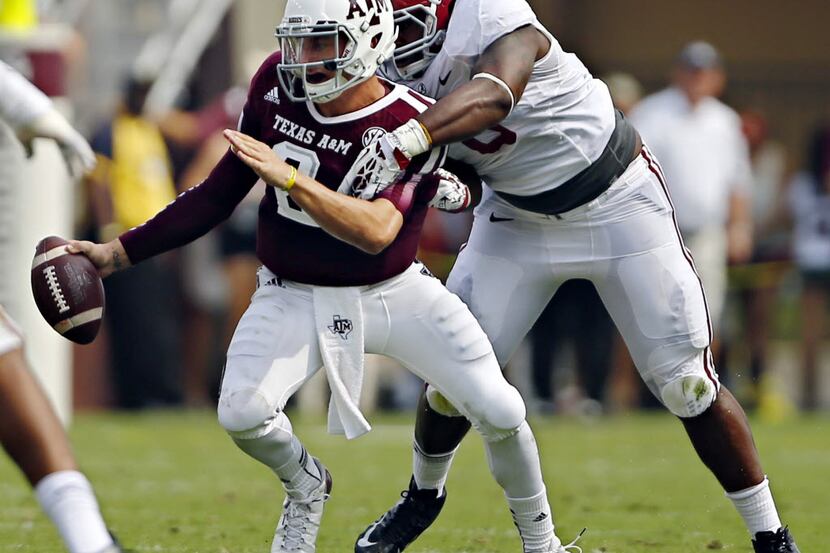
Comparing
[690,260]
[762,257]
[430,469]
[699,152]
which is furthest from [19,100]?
[762,257]

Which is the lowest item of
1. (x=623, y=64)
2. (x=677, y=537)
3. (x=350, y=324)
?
(x=623, y=64)

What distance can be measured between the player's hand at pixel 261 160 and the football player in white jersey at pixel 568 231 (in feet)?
2.14

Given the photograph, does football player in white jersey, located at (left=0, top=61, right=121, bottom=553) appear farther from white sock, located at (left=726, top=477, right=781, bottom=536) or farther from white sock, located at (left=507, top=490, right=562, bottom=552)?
white sock, located at (left=726, top=477, right=781, bottom=536)

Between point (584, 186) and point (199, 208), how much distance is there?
1128 mm

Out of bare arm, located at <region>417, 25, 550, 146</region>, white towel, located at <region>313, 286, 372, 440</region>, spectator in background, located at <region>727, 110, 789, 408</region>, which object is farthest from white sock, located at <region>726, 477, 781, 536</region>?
spectator in background, located at <region>727, 110, 789, 408</region>

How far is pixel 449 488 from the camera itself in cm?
711

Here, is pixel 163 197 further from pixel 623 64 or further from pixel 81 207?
pixel 623 64

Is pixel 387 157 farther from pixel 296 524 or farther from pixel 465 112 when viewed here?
pixel 296 524

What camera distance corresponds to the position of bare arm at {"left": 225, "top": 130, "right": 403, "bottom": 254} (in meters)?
4.31

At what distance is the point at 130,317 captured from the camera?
34.7 feet

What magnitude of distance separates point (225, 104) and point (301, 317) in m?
6.61

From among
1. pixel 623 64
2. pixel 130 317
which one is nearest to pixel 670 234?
pixel 130 317

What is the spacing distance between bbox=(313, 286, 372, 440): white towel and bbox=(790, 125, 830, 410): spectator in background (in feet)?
23.9

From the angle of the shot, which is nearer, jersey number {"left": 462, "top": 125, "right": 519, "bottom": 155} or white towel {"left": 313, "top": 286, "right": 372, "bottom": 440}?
white towel {"left": 313, "top": 286, "right": 372, "bottom": 440}
